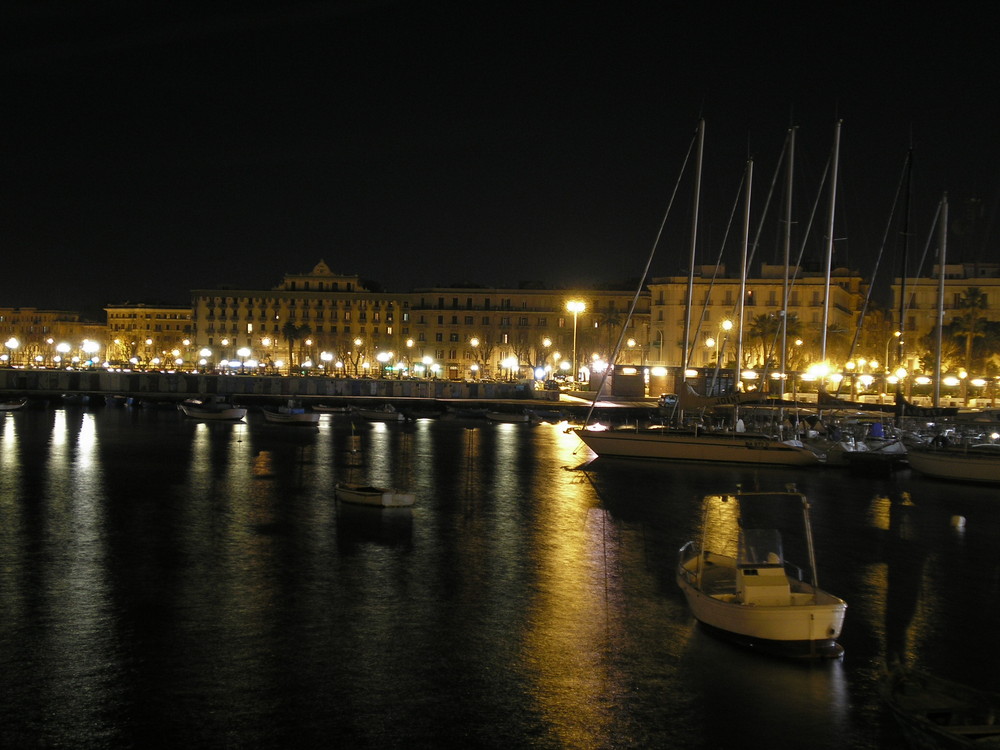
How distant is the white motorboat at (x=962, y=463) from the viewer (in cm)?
3600

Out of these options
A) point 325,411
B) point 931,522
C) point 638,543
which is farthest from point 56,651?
point 325,411

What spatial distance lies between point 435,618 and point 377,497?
1141 centimetres

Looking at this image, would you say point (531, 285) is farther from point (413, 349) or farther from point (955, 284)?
point (955, 284)

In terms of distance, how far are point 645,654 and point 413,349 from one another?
428ft

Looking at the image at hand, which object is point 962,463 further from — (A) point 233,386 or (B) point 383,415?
(A) point 233,386

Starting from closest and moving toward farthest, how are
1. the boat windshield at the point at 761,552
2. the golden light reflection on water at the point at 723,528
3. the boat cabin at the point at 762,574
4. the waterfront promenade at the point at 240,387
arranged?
1. the boat cabin at the point at 762,574
2. the boat windshield at the point at 761,552
3. the golden light reflection on water at the point at 723,528
4. the waterfront promenade at the point at 240,387

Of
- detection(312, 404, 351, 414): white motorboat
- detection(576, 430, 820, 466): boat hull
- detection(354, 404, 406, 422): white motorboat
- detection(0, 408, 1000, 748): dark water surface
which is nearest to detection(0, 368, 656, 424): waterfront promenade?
detection(312, 404, 351, 414): white motorboat

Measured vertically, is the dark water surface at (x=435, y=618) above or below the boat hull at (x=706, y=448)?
below

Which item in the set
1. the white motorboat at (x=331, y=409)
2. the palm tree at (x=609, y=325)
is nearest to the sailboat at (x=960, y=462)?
the white motorboat at (x=331, y=409)

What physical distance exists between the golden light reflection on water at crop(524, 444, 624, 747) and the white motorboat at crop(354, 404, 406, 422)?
44.1 metres

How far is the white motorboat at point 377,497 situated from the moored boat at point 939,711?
17.8m

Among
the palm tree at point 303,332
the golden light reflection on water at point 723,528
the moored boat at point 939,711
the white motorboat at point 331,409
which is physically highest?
the palm tree at point 303,332

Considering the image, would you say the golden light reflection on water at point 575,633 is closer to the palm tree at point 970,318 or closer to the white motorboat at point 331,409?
the white motorboat at point 331,409

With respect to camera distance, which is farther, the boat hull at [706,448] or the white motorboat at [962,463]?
the boat hull at [706,448]
